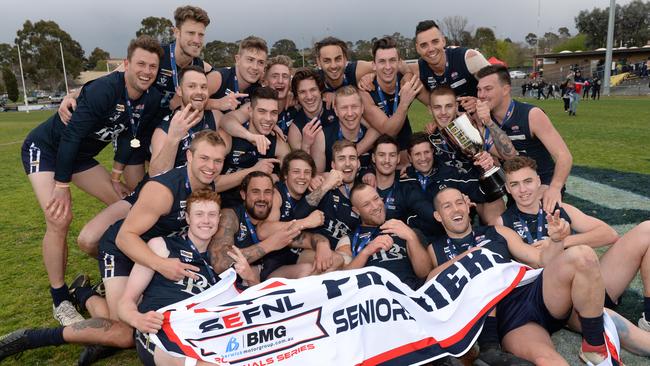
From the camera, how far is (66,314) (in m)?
3.79

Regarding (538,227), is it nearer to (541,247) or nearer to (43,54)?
(541,247)

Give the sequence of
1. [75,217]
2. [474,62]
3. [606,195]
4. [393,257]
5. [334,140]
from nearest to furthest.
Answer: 1. [393,257]
2. [334,140]
3. [474,62]
4. [606,195]
5. [75,217]

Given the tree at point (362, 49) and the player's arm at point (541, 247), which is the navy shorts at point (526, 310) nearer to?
the player's arm at point (541, 247)

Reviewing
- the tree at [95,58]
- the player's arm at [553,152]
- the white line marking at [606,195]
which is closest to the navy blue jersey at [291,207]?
the player's arm at [553,152]

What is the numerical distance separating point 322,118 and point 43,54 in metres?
73.4

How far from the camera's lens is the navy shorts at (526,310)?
2.96m

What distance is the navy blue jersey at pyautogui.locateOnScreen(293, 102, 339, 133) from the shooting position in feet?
16.6

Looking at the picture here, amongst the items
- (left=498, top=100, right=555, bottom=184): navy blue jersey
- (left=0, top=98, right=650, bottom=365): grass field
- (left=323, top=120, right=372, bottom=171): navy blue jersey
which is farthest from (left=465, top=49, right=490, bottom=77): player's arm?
(left=0, top=98, right=650, bottom=365): grass field

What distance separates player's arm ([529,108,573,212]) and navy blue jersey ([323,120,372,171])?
162cm

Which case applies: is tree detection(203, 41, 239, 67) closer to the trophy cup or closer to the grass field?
the grass field

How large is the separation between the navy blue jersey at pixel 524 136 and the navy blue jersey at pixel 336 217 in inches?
66.8

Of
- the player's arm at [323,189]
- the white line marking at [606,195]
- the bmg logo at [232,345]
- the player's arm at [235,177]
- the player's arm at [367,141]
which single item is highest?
the player's arm at [367,141]

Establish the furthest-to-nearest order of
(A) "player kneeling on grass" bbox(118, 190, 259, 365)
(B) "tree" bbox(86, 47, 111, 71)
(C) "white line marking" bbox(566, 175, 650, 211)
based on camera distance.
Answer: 1. (B) "tree" bbox(86, 47, 111, 71)
2. (C) "white line marking" bbox(566, 175, 650, 211)
3. (A) "player kneeling on grass" bbox(118, 190, 259, 365)

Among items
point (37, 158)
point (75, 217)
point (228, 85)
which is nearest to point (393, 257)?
point (228, 85)
